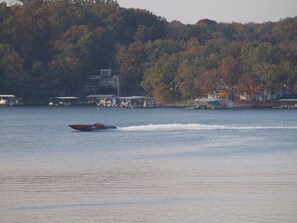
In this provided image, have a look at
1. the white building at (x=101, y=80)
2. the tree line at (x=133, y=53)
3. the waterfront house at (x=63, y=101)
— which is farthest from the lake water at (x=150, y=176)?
the white building at (x=101, y=80)

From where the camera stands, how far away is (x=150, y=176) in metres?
38.9

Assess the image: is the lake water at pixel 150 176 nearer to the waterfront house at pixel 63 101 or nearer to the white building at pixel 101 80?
the waterfront house at pixel 63 101

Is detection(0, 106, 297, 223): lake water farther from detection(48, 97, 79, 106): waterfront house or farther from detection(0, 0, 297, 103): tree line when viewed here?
detection(48, 97, 79, 106): waterfront house

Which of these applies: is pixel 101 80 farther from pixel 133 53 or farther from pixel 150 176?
pixel 150 176

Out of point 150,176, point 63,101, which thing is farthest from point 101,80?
point 150,176

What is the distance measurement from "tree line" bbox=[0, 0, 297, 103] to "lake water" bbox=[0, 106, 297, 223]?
46030mm

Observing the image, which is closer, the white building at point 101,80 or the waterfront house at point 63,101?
the waterfront house at point 63,101

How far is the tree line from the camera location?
114m

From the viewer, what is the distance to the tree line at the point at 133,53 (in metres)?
114

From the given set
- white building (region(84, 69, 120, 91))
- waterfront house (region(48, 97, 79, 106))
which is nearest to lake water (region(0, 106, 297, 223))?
waterfront house (region(48, 97, 79, 106))

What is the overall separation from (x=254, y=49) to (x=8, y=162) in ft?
242

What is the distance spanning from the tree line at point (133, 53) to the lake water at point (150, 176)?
4603 cm

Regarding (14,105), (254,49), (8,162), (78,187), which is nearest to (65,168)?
(8,162)

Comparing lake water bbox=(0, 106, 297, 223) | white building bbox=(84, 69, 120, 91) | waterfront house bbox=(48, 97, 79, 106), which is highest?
white building bbox=(84, 69, 120, 91)
